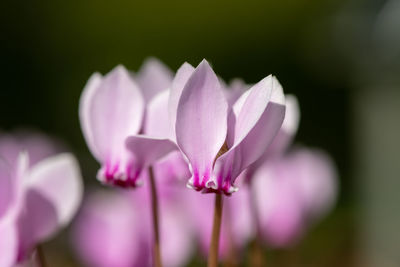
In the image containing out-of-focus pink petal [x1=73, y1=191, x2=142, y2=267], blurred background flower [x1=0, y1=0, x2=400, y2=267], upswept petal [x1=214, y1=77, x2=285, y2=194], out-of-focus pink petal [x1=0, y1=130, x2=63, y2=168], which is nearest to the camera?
upswept petal [x1=214, y1=77, x2=285, y2=194]

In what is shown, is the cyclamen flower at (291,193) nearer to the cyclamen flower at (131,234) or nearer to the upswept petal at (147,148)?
the cyclamen flower at (131,234)

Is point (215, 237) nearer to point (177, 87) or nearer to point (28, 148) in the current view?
point (177, 87)

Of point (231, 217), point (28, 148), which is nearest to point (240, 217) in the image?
point (231, 217)

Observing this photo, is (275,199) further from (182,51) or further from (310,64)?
(310,64)

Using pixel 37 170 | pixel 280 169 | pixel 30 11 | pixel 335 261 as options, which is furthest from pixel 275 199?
pixel 30 11

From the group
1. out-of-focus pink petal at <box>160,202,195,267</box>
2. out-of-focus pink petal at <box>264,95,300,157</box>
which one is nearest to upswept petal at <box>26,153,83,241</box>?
out-of-focus pink petal at <box>264,95,300,157</box>

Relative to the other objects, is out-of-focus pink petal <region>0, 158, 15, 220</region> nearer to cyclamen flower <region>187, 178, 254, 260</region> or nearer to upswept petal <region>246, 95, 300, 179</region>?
upswept petal <region>246, 95, 300, 179</region>
